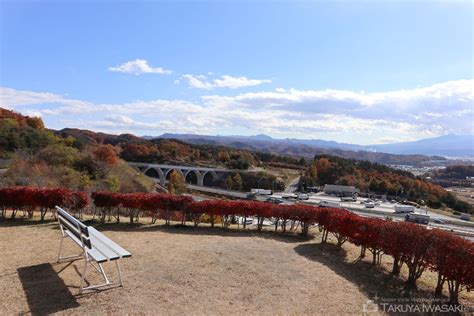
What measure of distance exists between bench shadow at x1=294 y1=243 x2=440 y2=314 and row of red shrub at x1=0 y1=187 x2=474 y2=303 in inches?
10.4

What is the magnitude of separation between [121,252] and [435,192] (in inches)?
3233

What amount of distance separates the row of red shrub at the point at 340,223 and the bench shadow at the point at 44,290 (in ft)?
18.5

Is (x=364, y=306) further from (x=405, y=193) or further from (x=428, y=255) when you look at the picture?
(x=405, y=193)

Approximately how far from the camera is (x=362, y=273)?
26.7ft

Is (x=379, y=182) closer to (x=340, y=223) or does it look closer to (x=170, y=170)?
(x=170, y=170)

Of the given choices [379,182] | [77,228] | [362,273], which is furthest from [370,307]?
[379,182]

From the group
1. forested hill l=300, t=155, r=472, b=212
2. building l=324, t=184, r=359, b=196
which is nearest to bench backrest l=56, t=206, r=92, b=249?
forested hill l=300, t=155, r=472, b=212

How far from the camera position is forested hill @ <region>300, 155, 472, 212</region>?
231 ft

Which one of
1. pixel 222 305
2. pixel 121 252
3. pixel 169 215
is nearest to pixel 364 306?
pixel 222 305

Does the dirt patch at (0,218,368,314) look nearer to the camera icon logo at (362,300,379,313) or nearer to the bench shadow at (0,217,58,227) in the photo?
the camera icon logo at (362,300,379,313)

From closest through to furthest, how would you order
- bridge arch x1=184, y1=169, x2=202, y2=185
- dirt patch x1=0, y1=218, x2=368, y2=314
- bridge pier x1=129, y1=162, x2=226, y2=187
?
dirt patch x1=0, y1=218, x2=368, y2=314 → bridge pier x1=129, y1=162, x2=226, y2=187 → bridge arch x1=184, y1=169, x2=202, y2=185

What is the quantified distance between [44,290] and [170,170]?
263 ft

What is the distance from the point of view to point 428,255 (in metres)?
7.14

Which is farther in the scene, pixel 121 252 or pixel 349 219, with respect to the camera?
pixel 349 219
